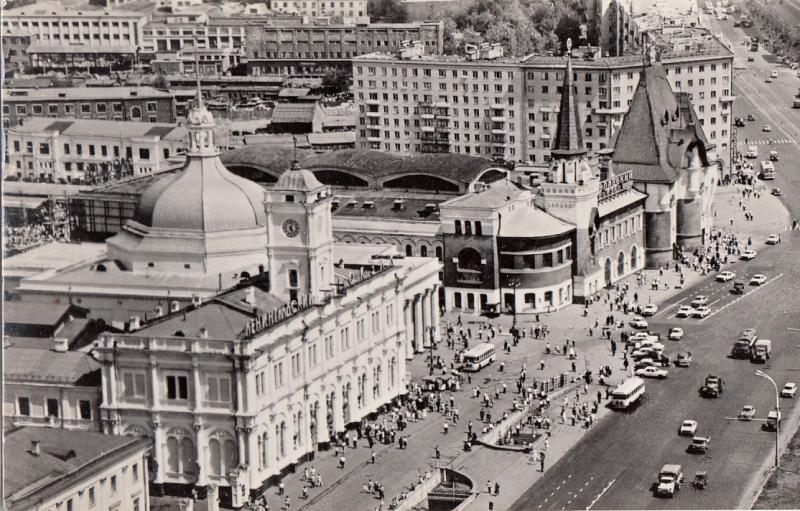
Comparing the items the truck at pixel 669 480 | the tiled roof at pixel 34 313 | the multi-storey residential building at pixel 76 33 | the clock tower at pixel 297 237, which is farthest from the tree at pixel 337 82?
the truck at pixel 669 480

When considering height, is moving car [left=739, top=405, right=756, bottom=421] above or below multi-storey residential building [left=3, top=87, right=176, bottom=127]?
below

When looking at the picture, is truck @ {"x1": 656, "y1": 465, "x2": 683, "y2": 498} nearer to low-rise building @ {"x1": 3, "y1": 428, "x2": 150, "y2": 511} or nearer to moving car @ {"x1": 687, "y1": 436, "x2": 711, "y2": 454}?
moving car @ {"x1": 687, "y1": 436, "x2": 711, "y2": 454}

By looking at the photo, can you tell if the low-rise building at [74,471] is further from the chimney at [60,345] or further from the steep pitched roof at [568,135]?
the steep pitched roof at [568,135]

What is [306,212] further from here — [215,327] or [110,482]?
[110,482]

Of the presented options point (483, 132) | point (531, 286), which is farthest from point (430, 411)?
point (483, 132)

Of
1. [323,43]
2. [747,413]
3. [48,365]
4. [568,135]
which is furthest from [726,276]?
[323,43]

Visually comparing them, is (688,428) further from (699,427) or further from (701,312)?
(701,312)

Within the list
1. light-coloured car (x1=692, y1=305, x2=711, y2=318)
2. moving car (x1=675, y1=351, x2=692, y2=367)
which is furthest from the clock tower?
light-coloured car (x1=692, y1=305, x2=711, y2=318)
